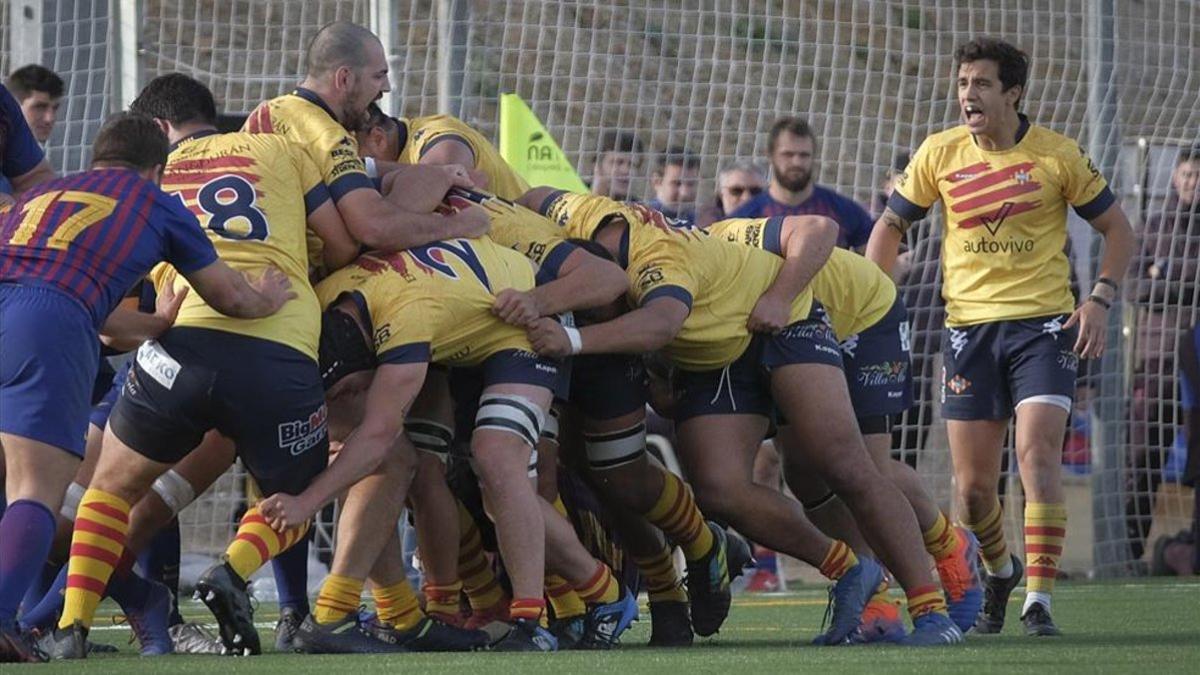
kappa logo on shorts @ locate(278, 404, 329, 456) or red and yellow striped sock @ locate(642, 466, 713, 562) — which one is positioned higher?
kappa logo on shorts @ locate(278, 404, 329, 456)

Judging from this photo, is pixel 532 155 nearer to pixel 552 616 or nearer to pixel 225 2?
pixel 225 2

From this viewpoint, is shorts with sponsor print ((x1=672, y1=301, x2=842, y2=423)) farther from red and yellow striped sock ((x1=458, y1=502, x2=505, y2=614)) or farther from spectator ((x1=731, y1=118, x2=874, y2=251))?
spectator ((x1=731, y1=118, x2=874, y2=251))

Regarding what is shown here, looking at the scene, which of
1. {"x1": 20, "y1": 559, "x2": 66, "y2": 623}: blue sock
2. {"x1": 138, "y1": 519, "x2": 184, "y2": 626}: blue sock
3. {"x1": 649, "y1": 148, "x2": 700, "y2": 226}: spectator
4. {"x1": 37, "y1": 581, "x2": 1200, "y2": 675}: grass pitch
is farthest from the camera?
{"x1": 649, "y1": 148, "x2": 700, "y2": 226}: spectator

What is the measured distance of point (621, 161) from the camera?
11.7 meters

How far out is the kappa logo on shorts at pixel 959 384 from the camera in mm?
8414

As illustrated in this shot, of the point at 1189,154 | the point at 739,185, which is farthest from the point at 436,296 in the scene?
the point at 1189,154

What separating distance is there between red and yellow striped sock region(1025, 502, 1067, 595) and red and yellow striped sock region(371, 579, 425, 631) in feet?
7.98

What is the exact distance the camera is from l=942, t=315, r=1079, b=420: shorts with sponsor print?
26.9 feet

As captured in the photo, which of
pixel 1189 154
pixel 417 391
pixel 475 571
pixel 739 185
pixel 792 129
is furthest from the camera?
pixel 1189 154

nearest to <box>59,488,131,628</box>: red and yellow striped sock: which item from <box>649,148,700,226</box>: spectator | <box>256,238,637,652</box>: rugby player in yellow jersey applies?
<box>256,238,637,652</box>: rugby player in yellow jersey

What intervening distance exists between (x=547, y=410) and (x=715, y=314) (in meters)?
0.69

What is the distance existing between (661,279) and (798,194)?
10.8 ft

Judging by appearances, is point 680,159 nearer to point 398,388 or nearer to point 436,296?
point 436,296

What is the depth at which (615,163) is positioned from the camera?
11.4 metres
